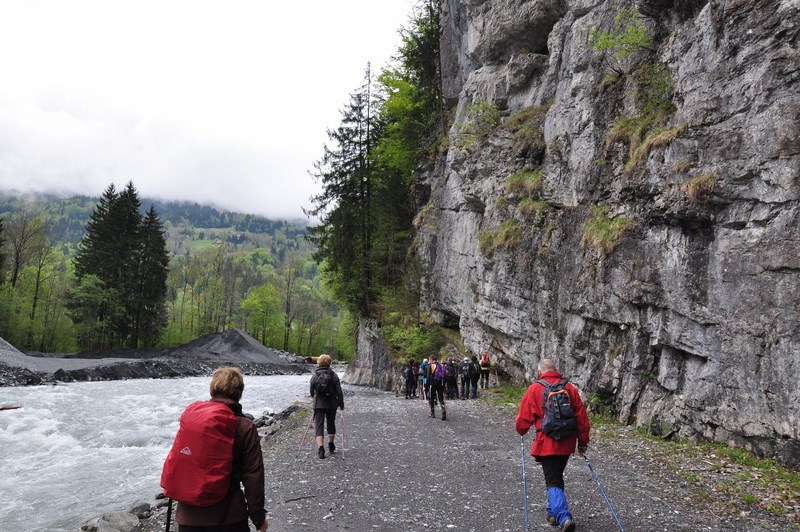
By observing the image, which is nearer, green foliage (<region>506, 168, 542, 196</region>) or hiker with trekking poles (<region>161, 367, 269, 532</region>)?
hiker with trekking poles (<region>161, 367, 269, 532</region>)

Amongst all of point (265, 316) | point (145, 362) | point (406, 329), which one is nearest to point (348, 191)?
point (406, 329)

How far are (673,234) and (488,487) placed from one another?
351 inches

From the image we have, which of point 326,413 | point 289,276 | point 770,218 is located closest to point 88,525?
point 326,413

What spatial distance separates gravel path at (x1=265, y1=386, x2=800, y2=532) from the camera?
7023 millimetres

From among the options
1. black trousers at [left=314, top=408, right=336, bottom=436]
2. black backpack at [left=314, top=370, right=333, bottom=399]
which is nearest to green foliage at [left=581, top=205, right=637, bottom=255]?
black backpack at [left=314, top=370, right=333, bottom=399]

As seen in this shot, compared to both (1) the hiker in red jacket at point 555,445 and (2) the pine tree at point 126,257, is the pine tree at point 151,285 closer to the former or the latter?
(2) the pine tree at point 126,257

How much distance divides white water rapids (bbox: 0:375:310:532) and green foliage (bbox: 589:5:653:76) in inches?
774

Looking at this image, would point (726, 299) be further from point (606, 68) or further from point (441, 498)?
point (606, 68)

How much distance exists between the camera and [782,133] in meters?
10.1

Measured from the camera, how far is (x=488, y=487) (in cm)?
887

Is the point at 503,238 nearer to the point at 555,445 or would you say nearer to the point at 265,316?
the point at 555,445

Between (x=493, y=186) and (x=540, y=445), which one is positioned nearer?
(x=540, y=445)

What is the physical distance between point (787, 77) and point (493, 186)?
16182 millimetres

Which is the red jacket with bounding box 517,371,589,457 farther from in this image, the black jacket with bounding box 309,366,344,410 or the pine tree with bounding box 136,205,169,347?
the pine tree with bounding box 136,205,169,347
